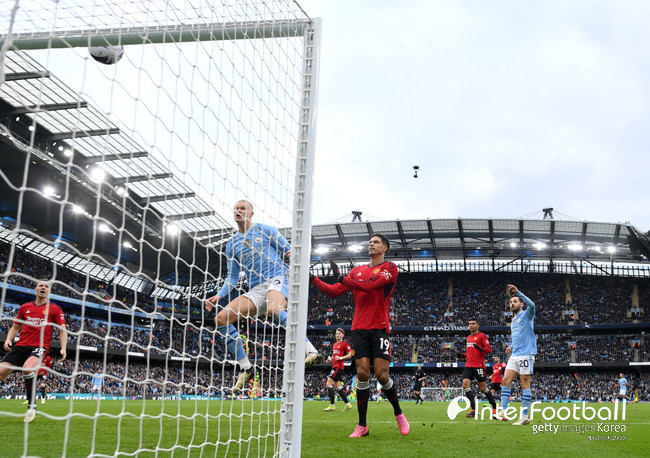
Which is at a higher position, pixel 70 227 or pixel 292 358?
pixel 70 227

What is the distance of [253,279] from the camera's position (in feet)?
18.4

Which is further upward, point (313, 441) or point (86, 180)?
point (86, 180)

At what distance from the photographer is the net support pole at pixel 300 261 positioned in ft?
12.6

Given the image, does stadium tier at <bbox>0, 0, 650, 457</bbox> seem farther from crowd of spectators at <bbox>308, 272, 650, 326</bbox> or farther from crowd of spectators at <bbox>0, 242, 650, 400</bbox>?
crowd of spectators at <bbox>308, 272, 650, 326</bbox>

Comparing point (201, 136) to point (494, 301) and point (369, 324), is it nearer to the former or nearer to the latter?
point (369, 324)

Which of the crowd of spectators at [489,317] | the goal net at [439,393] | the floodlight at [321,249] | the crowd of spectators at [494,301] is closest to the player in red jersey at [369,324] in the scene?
the goal net at [439,393]

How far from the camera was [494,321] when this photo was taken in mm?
43000

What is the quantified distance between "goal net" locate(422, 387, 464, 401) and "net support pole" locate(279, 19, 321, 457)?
2973 centimetres

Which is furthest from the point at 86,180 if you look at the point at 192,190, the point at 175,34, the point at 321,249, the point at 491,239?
the point at 491,239

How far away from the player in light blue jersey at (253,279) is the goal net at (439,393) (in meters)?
28.4

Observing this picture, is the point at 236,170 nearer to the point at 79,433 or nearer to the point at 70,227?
the point at 79,433

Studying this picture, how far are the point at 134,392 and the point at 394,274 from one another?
28968 mm

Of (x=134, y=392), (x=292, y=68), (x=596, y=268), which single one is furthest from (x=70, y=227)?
(x=596, y=268)

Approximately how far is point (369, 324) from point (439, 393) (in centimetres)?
3008
